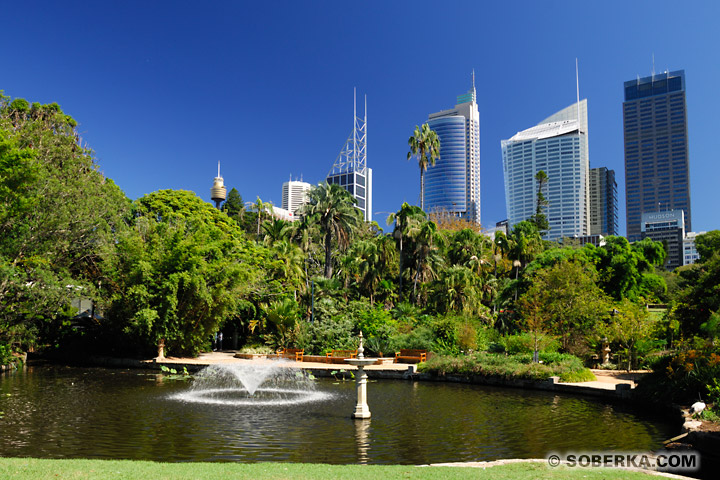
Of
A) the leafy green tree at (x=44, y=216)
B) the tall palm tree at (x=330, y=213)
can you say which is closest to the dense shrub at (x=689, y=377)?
the leafy green tree at (x=44, y=216)

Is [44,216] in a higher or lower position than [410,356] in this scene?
higher

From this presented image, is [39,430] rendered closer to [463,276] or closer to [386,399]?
[386,399]

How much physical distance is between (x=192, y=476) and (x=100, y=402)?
402 inches

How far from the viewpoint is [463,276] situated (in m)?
33.5

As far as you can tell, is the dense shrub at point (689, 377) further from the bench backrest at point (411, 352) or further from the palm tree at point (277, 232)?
the palm tree at point (277, 232)

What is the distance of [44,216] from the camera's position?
2281cm

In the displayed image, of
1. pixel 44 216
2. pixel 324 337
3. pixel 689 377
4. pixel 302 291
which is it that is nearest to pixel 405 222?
pixel 302 291

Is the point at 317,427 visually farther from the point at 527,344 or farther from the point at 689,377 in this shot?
the point at 527,344

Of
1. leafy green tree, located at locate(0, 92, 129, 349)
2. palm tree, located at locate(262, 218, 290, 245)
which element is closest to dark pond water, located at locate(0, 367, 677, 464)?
leafy green tree, located at locate(0, 92, 129, 349)

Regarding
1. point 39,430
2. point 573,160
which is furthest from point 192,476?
point 573,160

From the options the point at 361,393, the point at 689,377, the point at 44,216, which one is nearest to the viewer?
the point at 361,393

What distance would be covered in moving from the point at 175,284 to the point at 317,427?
663 inches

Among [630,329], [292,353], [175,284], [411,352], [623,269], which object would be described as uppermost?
[623,269]

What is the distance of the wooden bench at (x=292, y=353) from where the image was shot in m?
29.5
